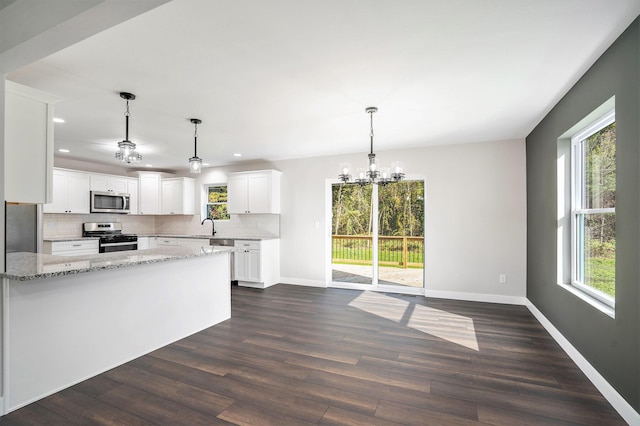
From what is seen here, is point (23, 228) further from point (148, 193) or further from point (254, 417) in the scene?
point (254, 417)

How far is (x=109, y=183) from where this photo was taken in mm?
6539

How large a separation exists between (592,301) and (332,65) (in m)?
2.88

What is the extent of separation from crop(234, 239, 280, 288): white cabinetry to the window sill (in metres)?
4.38

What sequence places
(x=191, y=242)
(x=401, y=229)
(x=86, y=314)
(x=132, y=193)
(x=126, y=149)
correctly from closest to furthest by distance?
(x=86, y=314), (x=126, y=149), (x=401, y=229), (x=191, y=242), (x=132, y=193)

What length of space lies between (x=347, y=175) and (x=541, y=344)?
8.87 ft

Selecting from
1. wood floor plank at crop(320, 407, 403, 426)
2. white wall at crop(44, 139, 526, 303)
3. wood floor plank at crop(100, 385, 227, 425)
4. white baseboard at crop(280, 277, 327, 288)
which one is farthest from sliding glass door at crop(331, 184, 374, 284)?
wood floor plank at crop(100, 385, 227, 425)

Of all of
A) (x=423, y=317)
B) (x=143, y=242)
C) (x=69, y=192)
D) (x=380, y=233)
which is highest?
(x=69, y=192)

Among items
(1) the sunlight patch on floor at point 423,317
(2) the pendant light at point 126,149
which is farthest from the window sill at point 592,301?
(2) the pendant light at point 126,149

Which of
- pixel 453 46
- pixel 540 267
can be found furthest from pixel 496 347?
pixel 453 46

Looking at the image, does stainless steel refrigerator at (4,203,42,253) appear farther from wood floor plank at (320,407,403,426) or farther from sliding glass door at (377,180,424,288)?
sliding glass door at (377,180,424,288)

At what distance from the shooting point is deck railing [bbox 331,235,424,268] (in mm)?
5948

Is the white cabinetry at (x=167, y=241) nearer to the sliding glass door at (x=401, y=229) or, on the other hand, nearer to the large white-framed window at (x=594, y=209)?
the sliding glass door at (x=401, y=229)

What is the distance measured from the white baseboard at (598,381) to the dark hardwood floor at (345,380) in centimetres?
5

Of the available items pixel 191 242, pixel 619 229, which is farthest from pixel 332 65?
pixel 191 242
